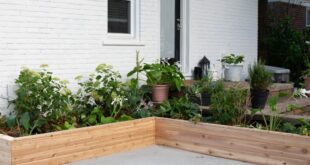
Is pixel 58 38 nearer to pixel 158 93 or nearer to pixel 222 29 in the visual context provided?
pixel 158 93

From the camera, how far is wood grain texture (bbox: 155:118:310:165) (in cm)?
445

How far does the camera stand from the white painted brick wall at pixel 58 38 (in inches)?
215

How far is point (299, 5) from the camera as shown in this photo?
1606cm

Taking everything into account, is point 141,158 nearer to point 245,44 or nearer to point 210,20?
point 210,20

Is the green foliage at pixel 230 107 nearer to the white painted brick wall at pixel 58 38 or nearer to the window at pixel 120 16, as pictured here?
the white painted brick wall at pixel 58 38

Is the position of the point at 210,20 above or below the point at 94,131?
above

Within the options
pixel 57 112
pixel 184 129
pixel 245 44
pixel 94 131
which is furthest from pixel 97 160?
pixel 245 44

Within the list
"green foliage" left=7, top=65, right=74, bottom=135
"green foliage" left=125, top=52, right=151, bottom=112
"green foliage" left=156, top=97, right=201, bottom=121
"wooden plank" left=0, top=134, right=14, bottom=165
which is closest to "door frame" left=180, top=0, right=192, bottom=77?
"green foliage" left=125, top=52, right=151, bottom=112

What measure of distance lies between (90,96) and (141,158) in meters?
1.38

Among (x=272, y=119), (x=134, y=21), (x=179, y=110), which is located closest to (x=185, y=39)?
(x=134, y=21)

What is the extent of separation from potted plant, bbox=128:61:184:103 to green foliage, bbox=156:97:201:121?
56cm

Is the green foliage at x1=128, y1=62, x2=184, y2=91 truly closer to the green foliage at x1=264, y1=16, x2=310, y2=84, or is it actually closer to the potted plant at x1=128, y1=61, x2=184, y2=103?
the potted plant at x1=128, y1=61, x2=184, y2=103

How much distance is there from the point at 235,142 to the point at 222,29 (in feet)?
14.3

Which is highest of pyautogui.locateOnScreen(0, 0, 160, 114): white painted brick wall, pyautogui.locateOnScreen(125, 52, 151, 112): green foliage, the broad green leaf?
pyautogui.locateOnScreen(0, 0, 160, 114): white painted brick wall
